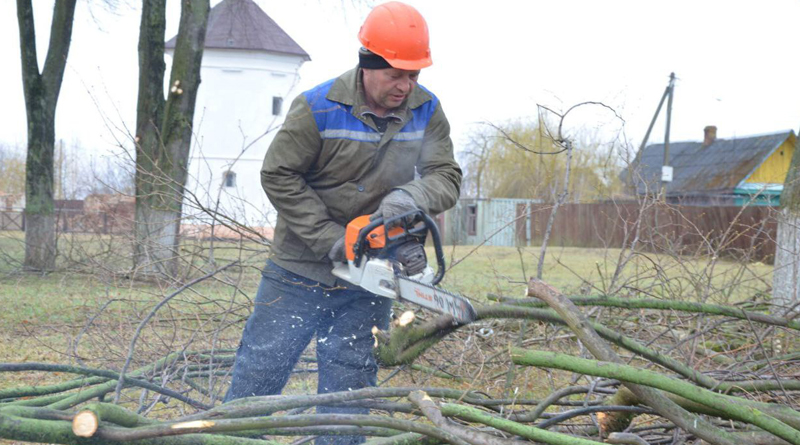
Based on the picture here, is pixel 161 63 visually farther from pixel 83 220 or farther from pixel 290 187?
pixel 290 187

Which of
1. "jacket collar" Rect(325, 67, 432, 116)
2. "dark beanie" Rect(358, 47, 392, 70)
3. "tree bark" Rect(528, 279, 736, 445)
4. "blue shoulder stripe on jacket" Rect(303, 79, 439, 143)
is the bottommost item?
"tree bark" Rect(528, 279, 736, 445)

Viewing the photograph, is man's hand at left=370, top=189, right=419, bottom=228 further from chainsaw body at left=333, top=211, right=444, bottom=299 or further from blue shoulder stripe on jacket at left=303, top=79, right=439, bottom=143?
blue shoulder stripe on jacket at left=303, top=79, right=439, bottom=143

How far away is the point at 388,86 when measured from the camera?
2.88 m

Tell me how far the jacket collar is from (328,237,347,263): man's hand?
54 centimetres

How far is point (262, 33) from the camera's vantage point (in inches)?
1072

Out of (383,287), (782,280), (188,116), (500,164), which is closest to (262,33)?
(500,164)

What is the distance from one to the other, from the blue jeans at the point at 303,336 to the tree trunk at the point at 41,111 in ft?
25.2

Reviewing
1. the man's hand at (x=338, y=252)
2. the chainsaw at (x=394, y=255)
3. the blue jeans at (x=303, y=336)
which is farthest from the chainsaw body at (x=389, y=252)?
the blue jeans at (x=303, y=336)

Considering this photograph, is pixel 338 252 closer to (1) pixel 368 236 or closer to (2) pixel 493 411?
(1) pixel 368 236

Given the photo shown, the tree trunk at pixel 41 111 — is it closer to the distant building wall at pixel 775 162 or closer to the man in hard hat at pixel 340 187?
the man in hard hat at pixel 340 187

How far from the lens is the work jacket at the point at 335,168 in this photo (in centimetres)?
291

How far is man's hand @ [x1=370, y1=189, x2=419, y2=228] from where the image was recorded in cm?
268

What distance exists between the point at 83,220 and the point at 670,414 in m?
7.33

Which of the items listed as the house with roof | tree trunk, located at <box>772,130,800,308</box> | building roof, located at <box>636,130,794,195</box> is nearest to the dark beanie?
tree trunk, located at <box>772,130,800,308</box>
